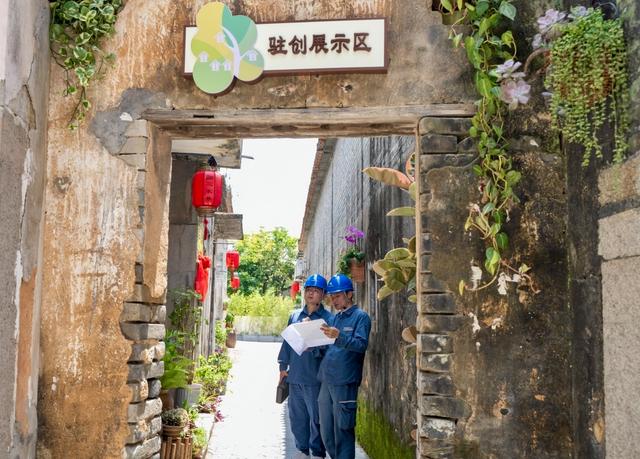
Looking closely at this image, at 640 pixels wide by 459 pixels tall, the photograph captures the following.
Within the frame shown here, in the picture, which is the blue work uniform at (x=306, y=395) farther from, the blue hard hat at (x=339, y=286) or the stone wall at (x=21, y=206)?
the stone wall at (x=21, y=206)

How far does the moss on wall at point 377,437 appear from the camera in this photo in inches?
233

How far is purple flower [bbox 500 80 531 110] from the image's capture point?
4.12m

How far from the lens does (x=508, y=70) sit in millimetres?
4051

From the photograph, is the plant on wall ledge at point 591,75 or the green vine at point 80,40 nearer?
the plant on wall ledge at point 591,75

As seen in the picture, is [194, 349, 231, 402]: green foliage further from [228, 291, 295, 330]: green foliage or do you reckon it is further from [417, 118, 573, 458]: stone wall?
[228, 291, 295, 330]: green foliage

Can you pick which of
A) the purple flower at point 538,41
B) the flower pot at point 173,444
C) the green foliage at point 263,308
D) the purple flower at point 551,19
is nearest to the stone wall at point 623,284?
the purple flower at point 551,19

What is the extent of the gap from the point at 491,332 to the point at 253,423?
6.17 meters

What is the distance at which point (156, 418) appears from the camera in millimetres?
4855

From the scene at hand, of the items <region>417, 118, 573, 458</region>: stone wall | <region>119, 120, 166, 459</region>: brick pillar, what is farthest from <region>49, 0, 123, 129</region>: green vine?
<region>417, 118, 573, 458</region>: stone wall

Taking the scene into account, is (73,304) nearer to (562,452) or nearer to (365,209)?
(562,452)

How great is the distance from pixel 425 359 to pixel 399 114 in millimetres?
1569

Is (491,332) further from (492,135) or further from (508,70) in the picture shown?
(508,70)

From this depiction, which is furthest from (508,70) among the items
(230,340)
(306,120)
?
(230,340)

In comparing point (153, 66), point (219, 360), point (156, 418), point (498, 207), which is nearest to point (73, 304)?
point (156, 418)
